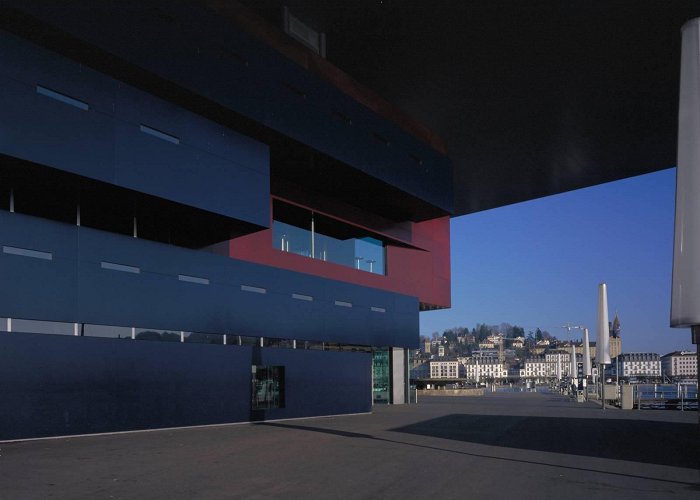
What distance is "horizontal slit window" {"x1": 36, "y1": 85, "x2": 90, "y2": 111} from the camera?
17.0 metres

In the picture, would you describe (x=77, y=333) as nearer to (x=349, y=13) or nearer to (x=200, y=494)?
(x=200, y=494)

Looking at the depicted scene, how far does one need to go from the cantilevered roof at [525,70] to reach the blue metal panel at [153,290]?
9154mm

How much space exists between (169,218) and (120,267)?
9.66 ft

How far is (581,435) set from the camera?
19750 millimetres

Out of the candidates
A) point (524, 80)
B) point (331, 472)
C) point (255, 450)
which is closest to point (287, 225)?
point (524, 80)

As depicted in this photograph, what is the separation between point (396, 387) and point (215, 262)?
19.6 metres

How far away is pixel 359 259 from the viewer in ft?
110

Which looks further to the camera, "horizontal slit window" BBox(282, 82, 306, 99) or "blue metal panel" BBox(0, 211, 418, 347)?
"horizontal slit window" BBox(282, 82, 306, 99)

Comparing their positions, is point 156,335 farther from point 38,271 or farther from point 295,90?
point 295,90

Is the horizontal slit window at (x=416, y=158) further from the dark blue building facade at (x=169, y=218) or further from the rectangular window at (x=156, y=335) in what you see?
the rectangular window at (x=156, y=335)

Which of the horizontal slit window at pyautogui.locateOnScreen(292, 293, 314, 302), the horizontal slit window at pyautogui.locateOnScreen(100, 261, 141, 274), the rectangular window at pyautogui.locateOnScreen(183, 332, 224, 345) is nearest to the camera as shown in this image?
the horizontal slit window at pyautogui.locateOnScreen(100, 261, 141, 274)

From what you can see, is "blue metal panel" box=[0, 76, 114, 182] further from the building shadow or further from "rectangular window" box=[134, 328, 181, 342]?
the building shadow

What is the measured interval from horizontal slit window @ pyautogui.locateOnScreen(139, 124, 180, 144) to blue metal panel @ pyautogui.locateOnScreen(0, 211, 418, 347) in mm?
2925

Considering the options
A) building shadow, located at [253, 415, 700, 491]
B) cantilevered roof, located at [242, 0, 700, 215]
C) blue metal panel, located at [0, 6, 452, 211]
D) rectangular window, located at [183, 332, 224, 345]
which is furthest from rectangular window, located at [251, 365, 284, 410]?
cantilevered roof, located at [242, 0, 700, 215]
